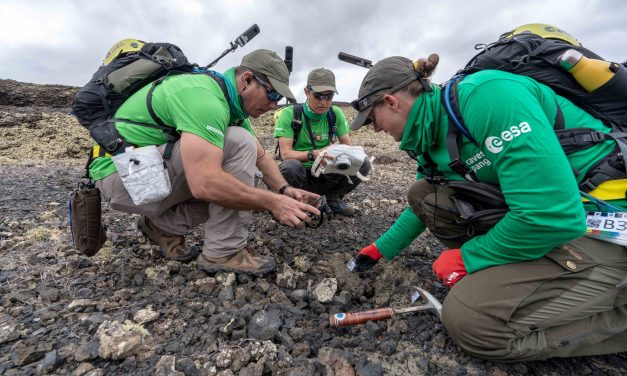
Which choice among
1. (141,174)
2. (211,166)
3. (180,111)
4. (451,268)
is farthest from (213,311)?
(451,268)

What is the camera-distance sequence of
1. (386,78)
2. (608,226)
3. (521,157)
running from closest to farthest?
(521,157) → (608,226) → (386,78)

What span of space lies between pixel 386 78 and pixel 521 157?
35.9 inches

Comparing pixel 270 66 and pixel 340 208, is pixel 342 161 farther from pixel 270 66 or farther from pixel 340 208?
pixel 270 66

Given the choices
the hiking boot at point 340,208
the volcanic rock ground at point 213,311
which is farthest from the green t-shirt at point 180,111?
the hiking boot at point 340,208

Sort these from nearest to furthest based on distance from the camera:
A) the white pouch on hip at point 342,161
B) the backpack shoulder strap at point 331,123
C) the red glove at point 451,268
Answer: the red glove at point 451,268, the white pouch on hip at point 342,161, the backpack shoulder strap at point 331,123

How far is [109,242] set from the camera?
327 centimetres

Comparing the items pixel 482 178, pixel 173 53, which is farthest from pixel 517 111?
pixel 173 53

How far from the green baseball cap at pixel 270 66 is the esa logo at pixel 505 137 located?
5.56 ft

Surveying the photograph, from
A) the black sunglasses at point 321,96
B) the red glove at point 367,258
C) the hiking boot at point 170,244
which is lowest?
the red glove at point 367,258

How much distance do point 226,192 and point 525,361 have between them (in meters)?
2.14

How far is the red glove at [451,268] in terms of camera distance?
228 centimetres

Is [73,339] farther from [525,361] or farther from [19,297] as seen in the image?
[525,361]

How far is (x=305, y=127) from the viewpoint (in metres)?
4.86

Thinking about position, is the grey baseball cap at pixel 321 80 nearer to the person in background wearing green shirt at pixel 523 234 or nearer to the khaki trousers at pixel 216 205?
the khaki trousers at pixel 216 205
